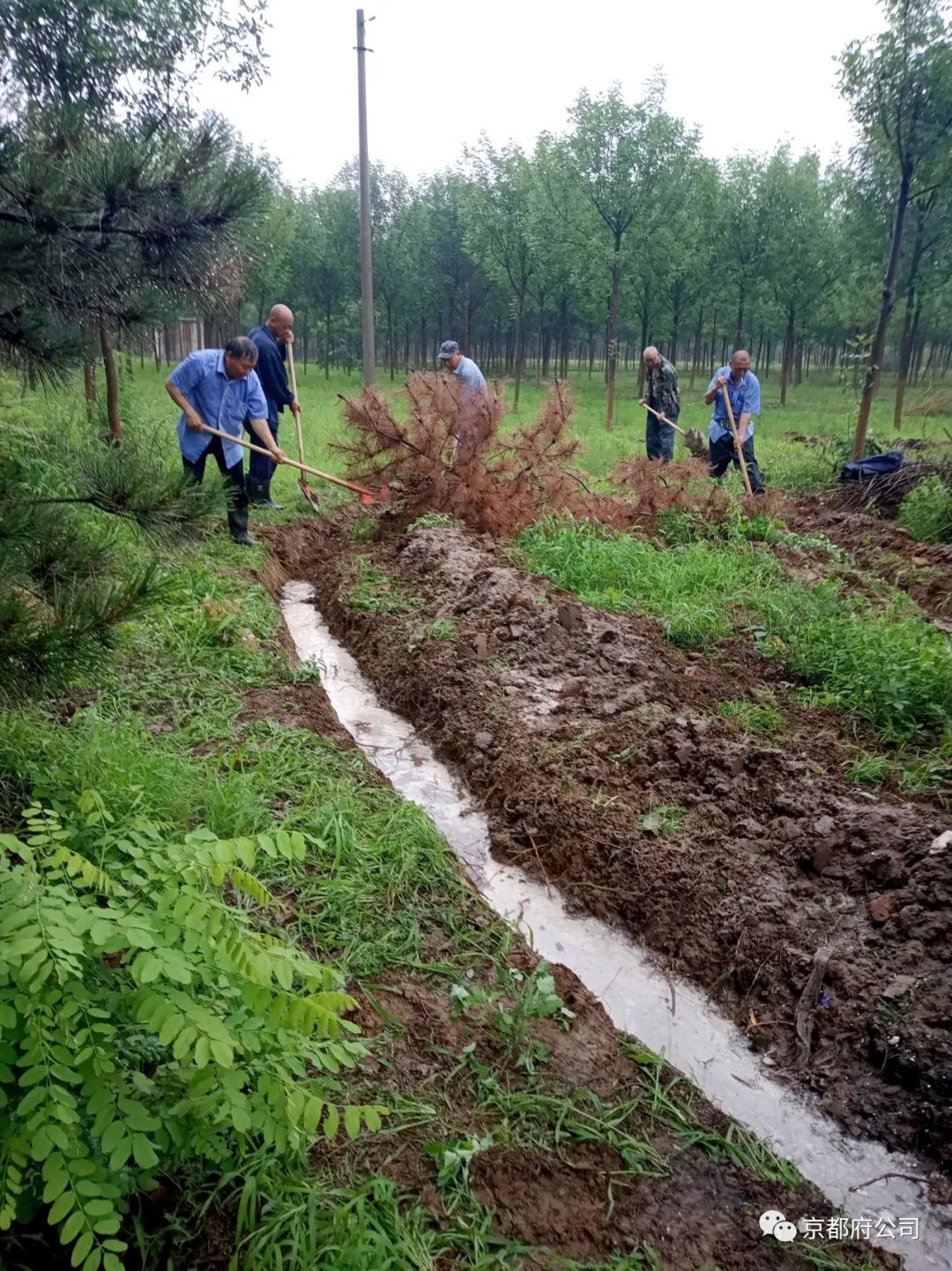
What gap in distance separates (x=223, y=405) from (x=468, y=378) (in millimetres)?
2943

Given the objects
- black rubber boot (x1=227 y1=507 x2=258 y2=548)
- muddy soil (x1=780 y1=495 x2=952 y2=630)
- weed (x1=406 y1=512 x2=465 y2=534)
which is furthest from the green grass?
black rubber boot (x1=227 y1=507 x2=258 y2=548)

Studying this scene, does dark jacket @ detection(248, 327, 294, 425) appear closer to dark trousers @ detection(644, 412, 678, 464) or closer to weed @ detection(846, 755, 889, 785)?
dark trousers @ detection(644, 412, 678, 464)

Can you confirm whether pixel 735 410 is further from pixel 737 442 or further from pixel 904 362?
pixel 904 362

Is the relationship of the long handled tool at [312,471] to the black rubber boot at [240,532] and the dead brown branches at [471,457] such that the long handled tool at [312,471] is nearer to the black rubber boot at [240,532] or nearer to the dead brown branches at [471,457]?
the dead brown branches at [471,457]

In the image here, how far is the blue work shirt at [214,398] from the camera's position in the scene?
725cm

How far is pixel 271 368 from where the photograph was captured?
8875 millimetres

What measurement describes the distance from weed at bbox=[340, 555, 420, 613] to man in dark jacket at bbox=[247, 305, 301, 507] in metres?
2.09

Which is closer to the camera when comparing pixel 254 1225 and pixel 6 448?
pixel 254 1225

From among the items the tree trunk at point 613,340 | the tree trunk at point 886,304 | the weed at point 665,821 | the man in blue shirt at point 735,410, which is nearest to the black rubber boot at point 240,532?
the weed at point 665,821

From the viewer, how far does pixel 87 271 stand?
7.60 ft

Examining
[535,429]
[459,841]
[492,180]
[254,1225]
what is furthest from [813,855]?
[492,180]

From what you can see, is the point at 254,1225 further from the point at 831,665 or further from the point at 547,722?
the point at 831,665

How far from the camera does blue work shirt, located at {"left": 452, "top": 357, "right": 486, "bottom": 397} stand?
335 inches

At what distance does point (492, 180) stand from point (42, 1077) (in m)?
26.0
